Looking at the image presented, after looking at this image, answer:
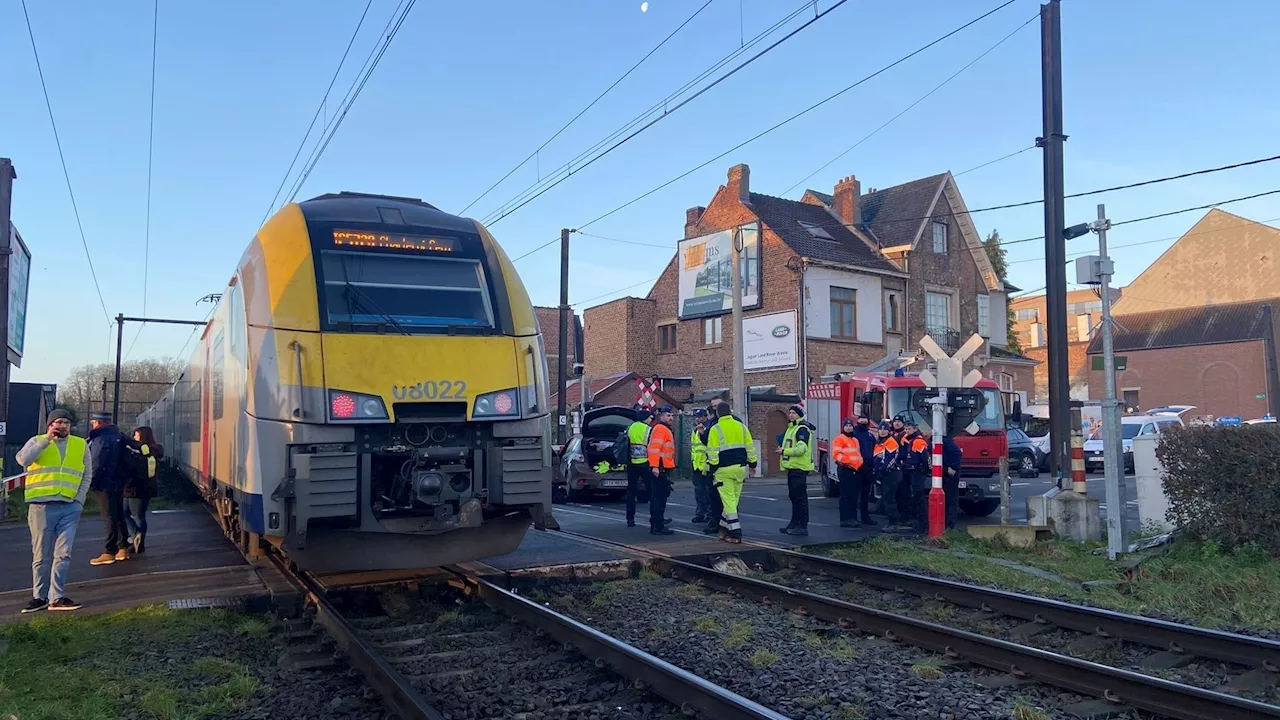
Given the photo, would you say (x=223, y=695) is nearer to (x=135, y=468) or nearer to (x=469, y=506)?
(x=469, y=506)

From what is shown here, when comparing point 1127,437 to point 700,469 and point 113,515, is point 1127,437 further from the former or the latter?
point 113,515

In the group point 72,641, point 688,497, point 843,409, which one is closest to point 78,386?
point 688,497

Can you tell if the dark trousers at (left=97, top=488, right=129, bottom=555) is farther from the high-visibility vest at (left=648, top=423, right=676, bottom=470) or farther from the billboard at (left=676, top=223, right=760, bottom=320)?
the billboard at (left=676, top=223, right=760, bottom=320)

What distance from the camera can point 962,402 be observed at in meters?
14.4

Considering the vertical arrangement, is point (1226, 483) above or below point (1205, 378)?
below

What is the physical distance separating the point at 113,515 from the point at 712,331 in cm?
2666

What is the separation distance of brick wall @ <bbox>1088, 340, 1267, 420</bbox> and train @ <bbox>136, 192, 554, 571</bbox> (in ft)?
153

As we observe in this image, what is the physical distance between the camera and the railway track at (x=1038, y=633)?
5.34 m

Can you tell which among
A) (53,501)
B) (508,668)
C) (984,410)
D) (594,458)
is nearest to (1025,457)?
(984,410)

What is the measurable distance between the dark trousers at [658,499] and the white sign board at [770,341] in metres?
18.9

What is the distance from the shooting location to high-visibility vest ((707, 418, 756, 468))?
11.7m

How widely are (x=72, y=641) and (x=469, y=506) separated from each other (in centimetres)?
309

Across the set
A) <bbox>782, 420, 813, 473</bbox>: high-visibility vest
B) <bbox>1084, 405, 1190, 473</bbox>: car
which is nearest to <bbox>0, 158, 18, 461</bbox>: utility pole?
<bbox>782, 420, 813, 473</bbox>: high-visibility vest

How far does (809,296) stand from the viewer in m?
32.2
